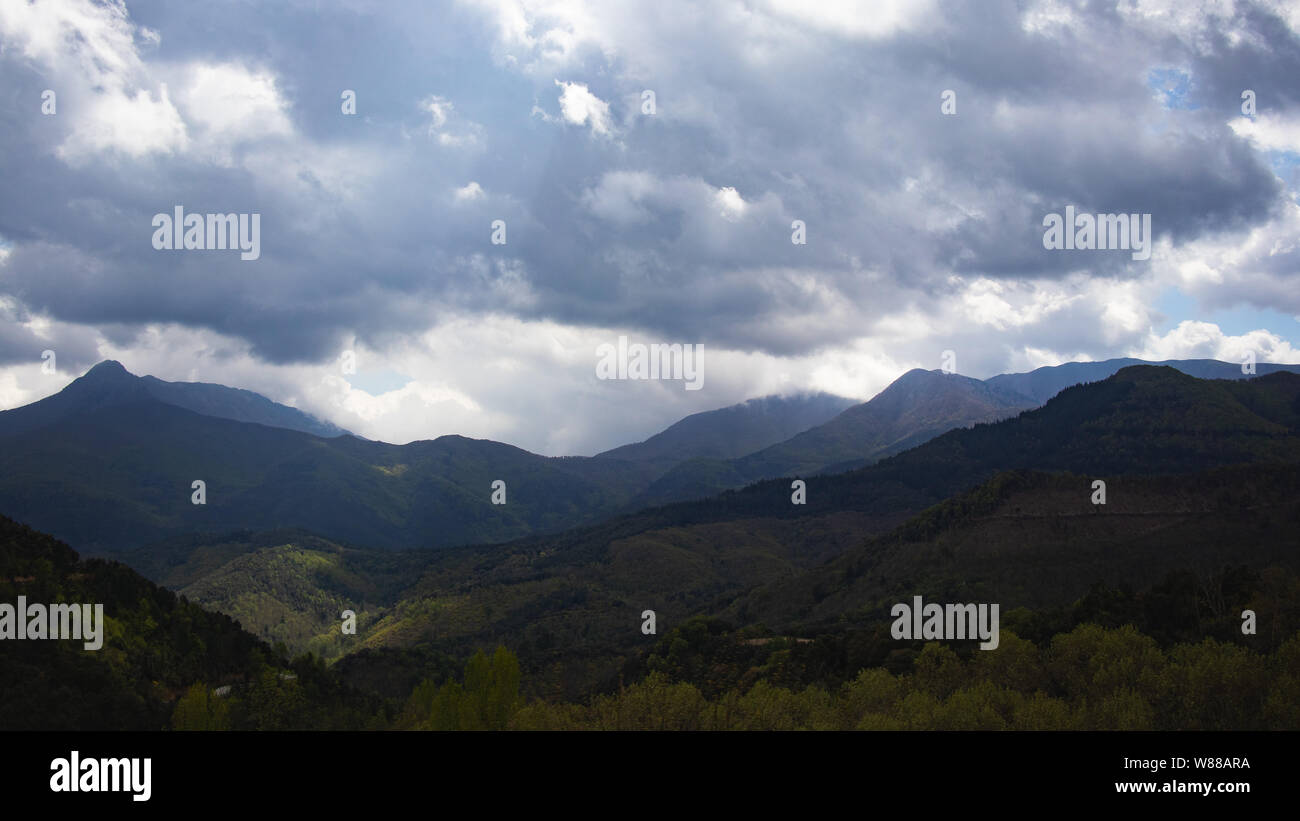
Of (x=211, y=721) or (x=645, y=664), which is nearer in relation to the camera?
(x=211, y=721)

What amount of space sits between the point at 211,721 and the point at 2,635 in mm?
33070

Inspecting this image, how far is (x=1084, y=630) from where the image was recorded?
86.9 metres

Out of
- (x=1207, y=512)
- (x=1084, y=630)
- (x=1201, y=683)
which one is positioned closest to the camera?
(x=1201, y=683)

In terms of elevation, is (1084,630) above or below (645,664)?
above
